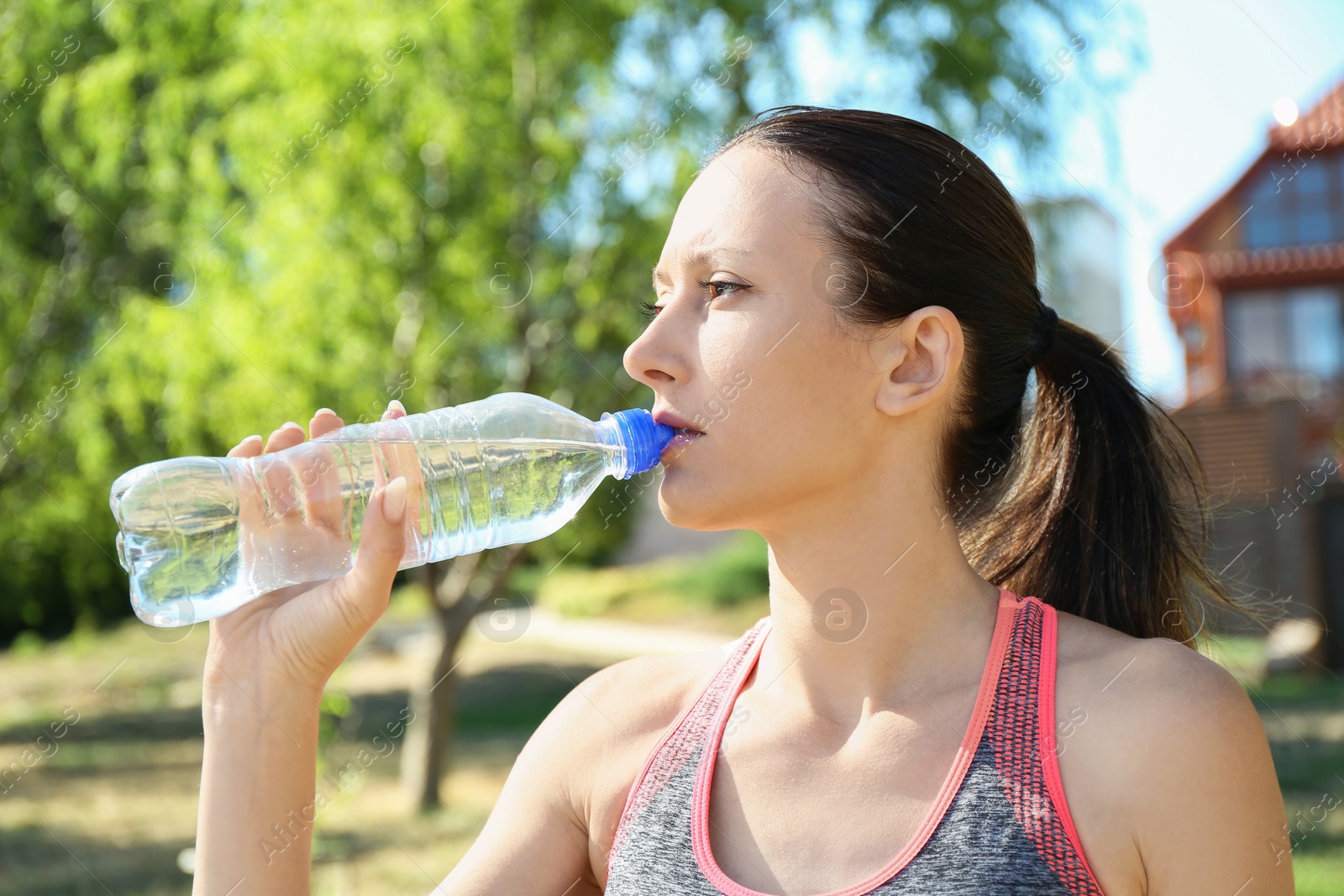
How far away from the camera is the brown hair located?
1.85 metres

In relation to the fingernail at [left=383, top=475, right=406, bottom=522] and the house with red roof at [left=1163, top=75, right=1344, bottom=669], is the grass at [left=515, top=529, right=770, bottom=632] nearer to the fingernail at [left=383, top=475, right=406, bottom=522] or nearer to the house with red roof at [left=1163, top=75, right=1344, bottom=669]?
the house with red roof at [left=1163, top=75, right=1344, bottom=669]

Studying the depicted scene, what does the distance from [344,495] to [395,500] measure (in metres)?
0.71

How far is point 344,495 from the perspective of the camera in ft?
7.90

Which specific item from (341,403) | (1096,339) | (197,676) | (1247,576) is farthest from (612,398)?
(197,676)

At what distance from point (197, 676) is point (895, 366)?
13.7 metres

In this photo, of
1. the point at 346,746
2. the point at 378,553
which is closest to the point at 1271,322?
the point at 346,746

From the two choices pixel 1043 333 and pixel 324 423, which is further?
pixel 1043 333

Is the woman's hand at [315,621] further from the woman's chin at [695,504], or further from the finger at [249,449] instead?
the woman's chin at [695,504]

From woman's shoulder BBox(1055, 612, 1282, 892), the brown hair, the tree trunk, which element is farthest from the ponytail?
the tree trunk

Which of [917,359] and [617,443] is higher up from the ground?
[917,359]

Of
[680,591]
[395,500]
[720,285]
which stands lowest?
[395,500]

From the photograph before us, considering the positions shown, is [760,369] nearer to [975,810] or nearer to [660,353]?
[660,353]

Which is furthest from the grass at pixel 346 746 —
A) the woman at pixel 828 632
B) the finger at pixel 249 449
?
the finger at pixel 249 449

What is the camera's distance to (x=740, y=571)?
16578mm
